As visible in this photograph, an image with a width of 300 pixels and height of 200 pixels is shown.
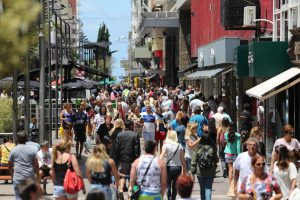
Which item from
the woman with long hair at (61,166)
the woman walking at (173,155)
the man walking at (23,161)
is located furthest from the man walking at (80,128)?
the woman with long hair at (61,166)

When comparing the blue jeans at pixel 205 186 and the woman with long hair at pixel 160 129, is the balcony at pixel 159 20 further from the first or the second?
the blue jeans at pixel 205 186

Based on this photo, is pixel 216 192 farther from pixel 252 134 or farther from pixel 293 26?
pixel 293 26

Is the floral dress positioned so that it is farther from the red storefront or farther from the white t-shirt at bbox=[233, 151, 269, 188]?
the red storefront

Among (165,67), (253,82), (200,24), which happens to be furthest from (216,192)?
(165,67)

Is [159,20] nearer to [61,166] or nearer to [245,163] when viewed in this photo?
[61,166]

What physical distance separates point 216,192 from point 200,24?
36563 millimetres

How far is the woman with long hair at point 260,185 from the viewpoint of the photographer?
1274 cm

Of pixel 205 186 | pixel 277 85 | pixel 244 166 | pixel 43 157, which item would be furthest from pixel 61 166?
pixel 277 85

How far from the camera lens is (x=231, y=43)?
37.2m

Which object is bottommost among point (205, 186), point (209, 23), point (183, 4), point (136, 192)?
point (205, 186)

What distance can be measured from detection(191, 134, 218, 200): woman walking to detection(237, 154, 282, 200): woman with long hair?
3.72 metres

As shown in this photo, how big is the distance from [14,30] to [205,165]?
10.4 m

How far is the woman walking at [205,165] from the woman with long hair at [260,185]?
3718mm

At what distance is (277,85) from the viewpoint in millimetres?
23062
